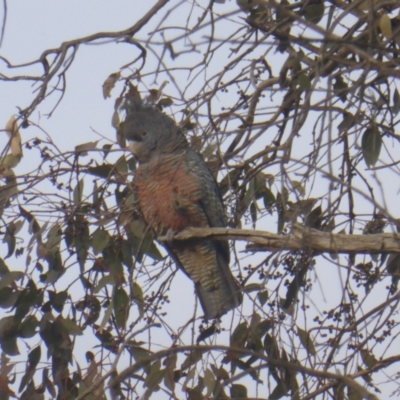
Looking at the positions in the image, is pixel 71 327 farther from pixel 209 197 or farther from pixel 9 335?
pixel 209 197

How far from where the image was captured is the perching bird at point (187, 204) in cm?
402

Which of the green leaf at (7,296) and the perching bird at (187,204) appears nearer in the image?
the green leaf at (7,296)

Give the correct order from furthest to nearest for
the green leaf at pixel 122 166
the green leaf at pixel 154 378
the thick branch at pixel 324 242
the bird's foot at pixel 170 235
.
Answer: the bird's foot at pixel 170 235 → the green leaf at pixel 122 166 → the green leaf at pixel 154 378 → the thick branch at pixel 324 242

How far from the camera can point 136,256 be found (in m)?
3.04

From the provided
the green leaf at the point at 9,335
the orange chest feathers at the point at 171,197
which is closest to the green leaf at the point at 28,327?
the green leaf at the point at 9,335

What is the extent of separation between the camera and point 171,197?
4105mm

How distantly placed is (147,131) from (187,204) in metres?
0.44

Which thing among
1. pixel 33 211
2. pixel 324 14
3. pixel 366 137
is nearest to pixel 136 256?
pixel 33 211

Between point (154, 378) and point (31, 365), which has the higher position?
point (31, 365)

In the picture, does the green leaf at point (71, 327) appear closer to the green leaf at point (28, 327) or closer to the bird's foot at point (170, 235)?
the green leaf at point (28, 327)

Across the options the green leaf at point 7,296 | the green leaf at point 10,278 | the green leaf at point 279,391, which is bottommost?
the green leaf at point 279,391

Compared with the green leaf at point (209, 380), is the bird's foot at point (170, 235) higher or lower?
higher

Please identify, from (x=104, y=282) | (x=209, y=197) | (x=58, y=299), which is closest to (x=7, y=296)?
(x=58, y=299)

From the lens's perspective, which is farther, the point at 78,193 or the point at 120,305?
the point at 78,193
